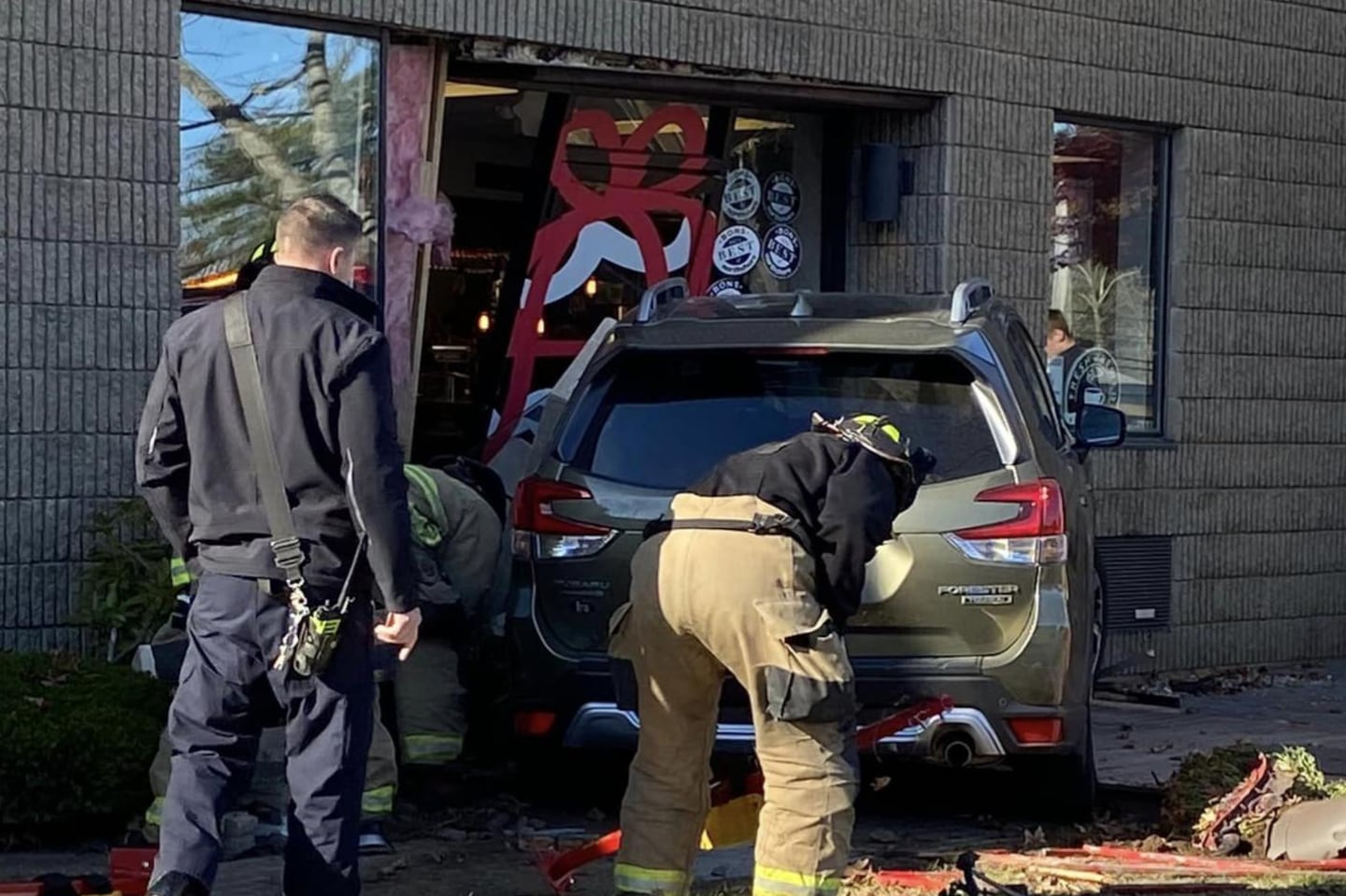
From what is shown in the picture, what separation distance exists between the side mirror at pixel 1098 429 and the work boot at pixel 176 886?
168 inches

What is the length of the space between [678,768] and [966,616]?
1.65 meters

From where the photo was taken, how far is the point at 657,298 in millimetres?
8016

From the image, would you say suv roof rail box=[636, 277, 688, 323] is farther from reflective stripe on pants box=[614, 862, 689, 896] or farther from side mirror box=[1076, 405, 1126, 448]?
reflective stripe on pants box=[614, 862, 689, 896]

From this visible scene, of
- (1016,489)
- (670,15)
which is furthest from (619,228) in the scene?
(1016,489)

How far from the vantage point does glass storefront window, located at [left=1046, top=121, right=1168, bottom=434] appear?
12.3 m

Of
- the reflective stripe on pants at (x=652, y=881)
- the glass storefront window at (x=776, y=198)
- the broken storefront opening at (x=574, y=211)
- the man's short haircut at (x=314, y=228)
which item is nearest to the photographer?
the man's short haircut at (x=314, y=228)

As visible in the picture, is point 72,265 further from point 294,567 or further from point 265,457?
point 294,567

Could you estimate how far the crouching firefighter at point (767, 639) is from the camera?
548 cm

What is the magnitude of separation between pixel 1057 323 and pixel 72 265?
5.98 m

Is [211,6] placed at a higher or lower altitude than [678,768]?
higher

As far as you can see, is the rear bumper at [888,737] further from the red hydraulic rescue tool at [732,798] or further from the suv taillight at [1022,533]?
the suv taillight at [1022,533]

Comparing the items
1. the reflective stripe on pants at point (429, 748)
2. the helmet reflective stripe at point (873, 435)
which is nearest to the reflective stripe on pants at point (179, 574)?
the reflective stripe on pants at point (429, 748)

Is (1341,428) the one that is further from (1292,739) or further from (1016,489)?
(1016,489)

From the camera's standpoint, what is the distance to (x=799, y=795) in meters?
5.48
